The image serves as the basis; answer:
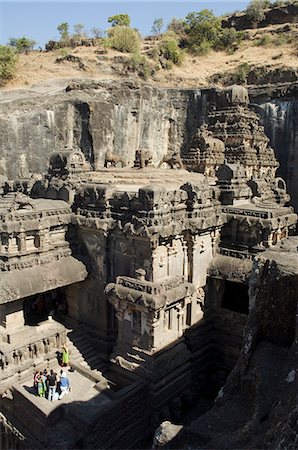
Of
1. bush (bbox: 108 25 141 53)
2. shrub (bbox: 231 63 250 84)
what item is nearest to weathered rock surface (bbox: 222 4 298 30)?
shrub (bbox: 231 63 250 84)

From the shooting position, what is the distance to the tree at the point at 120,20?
52.2 m

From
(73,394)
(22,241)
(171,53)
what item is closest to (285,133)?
(22,241)

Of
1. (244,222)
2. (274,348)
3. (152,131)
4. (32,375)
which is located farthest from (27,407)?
(152,131)

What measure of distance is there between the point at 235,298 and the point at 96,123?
1582cm

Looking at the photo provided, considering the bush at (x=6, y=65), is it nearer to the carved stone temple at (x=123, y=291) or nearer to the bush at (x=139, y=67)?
the bush at (x=139, y=67)

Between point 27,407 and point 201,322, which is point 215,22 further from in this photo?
point 27,407

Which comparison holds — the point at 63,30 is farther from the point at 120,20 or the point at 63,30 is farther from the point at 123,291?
the point at 123,291

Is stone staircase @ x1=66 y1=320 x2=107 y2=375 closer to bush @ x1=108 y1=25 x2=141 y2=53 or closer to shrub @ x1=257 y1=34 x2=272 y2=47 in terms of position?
bush @ x1=108 y1=25 x2=141 y2=53

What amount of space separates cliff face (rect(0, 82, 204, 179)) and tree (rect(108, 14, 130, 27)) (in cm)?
2712

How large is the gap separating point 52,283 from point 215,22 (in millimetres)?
47810

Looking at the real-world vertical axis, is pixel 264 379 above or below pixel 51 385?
above

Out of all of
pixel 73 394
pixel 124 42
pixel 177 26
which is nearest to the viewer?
pixel 73 394

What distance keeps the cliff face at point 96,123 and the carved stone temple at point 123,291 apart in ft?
28.7

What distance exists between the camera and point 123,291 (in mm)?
11086
